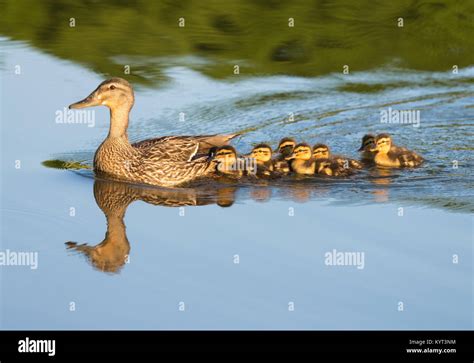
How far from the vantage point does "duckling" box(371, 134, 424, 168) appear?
11.8 metres

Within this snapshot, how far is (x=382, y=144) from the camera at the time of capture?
11.9 m

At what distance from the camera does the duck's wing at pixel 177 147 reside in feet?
37.6

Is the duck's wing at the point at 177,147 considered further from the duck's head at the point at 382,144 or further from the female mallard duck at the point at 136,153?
the duck's head at the point at 382,144

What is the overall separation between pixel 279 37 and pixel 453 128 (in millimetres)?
2956

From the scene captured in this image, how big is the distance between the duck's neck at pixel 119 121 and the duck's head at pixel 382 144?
2395 millimetres

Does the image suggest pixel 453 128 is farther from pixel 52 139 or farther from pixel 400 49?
pixel 52 139

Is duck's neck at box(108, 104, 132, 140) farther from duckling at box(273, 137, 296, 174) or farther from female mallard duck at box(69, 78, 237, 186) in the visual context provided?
duckling at box(273, 137, 296, 174)

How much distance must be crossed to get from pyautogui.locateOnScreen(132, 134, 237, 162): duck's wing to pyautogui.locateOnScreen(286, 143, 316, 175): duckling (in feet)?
2.50

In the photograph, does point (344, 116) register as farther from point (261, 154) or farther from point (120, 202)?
point (120, 202)

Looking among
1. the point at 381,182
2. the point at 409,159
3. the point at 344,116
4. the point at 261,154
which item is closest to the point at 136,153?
the point at 261,154

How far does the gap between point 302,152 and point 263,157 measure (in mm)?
369

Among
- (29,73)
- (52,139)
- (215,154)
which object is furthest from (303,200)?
(29,73)

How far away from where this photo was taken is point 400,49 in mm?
15250

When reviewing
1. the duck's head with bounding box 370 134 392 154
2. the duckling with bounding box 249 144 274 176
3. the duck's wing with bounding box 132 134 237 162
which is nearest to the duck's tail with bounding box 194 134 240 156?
the duck's wing with bounding box 132 134 237 162
